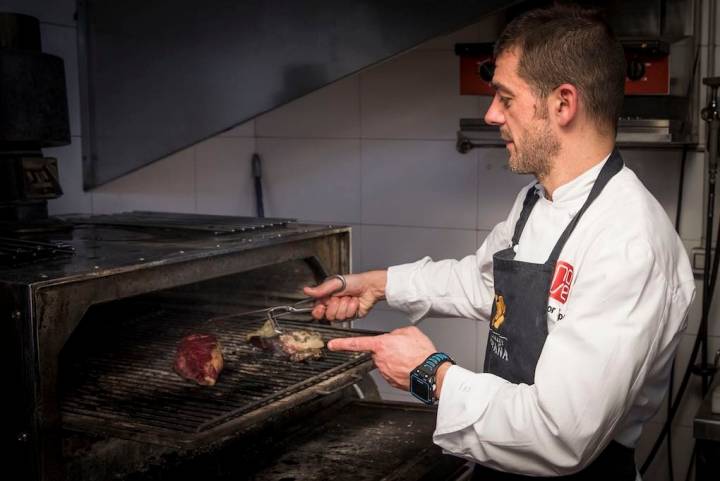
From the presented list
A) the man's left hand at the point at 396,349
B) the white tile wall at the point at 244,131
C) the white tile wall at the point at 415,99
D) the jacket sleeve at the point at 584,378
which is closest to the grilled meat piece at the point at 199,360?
the man's left hand at the point at 396,349

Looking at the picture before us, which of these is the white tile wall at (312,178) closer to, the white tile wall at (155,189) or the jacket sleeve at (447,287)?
the white tile wall at (155,189)

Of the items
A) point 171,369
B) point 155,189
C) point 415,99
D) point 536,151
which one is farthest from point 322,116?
point 536,151

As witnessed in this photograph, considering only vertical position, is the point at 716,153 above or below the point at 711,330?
above

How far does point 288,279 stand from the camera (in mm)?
2062

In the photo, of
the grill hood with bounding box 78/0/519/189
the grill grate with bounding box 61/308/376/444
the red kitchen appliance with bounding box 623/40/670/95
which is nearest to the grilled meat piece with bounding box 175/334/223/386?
the grill grate with bounding box 61/308/376/444

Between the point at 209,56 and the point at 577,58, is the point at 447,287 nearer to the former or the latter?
the point at 577,58

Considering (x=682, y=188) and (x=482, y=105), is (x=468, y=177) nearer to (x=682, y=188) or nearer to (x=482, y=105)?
(x=482, y=105)

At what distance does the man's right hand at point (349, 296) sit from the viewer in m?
1.95

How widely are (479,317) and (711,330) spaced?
1.21 meters

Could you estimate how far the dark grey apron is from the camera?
148 cm

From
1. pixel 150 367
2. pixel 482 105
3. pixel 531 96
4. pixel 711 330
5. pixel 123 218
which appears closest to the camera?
pixel 531 96

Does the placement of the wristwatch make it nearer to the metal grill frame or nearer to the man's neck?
the metal grill frame

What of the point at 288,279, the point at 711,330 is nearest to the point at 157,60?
the point at 288,279

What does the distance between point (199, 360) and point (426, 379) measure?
466 millimetres
